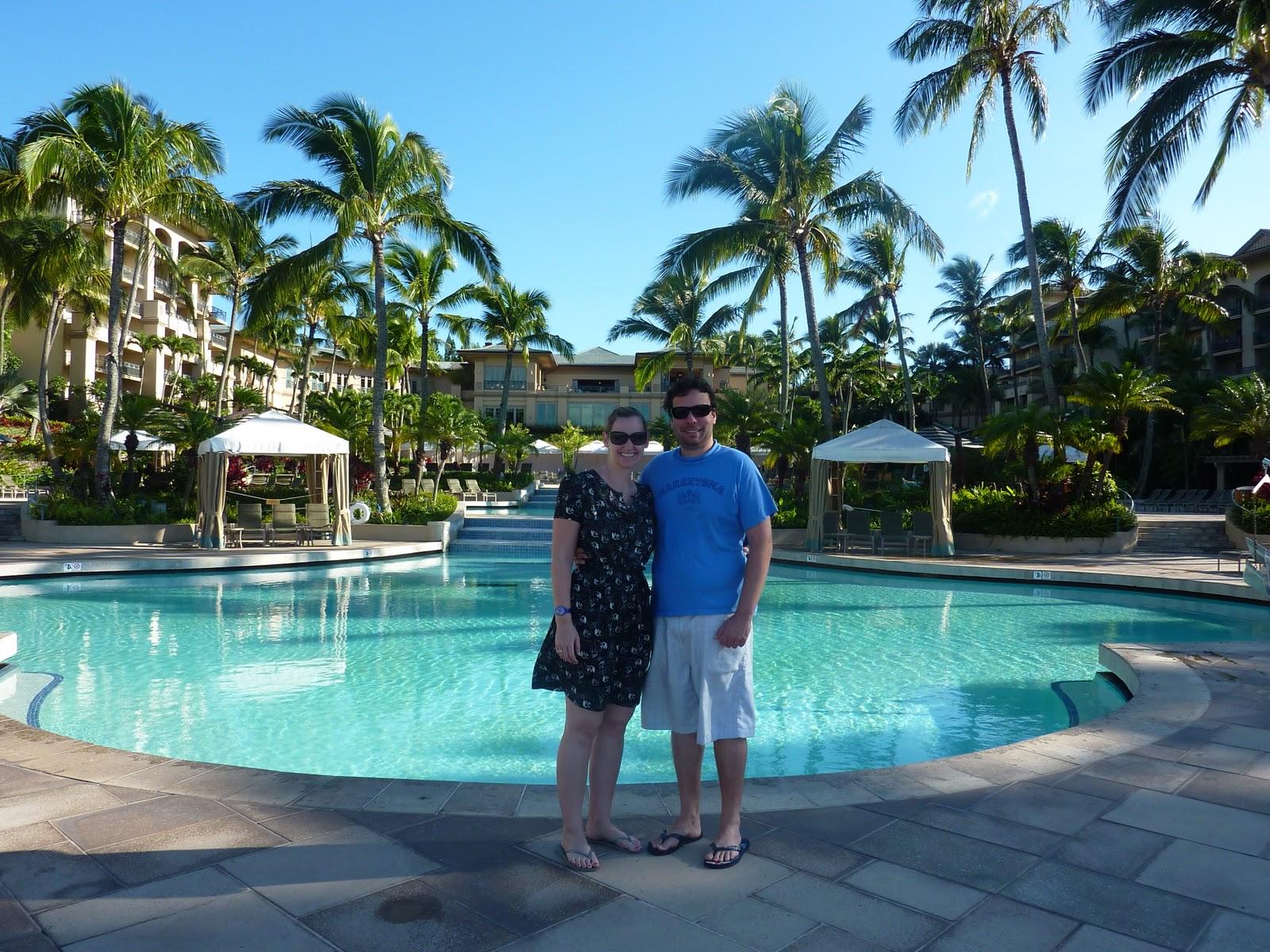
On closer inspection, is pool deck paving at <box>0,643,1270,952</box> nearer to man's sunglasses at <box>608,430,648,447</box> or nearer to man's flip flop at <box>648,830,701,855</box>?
man's flip flop at <box>648,830,701,855</box>

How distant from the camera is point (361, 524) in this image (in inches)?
704

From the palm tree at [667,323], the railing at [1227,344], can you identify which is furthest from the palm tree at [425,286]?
the railing at [1227,344]

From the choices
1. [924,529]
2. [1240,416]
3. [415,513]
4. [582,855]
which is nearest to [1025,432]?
Result: [924,529]

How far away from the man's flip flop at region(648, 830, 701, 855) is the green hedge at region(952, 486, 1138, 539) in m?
15.2

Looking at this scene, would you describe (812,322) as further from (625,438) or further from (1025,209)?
(625,438)

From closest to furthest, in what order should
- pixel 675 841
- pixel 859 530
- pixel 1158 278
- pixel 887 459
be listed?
pixel 675 841
pixel 887 459
pixel 859 530
pixel 1158 278

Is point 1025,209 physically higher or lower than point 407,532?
higher

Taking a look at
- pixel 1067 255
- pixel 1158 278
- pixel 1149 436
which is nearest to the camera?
pixel 1158 278

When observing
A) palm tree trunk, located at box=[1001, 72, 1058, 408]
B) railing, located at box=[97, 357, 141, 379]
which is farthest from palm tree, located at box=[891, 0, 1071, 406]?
railing, located at box=[97, 357, 141, 379]

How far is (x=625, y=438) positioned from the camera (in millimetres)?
2629

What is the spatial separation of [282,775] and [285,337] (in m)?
37.9

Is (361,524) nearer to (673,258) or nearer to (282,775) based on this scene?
(673,258)

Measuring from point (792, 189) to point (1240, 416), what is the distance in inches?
448

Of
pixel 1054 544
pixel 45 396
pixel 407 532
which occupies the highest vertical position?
pixel 45 396
